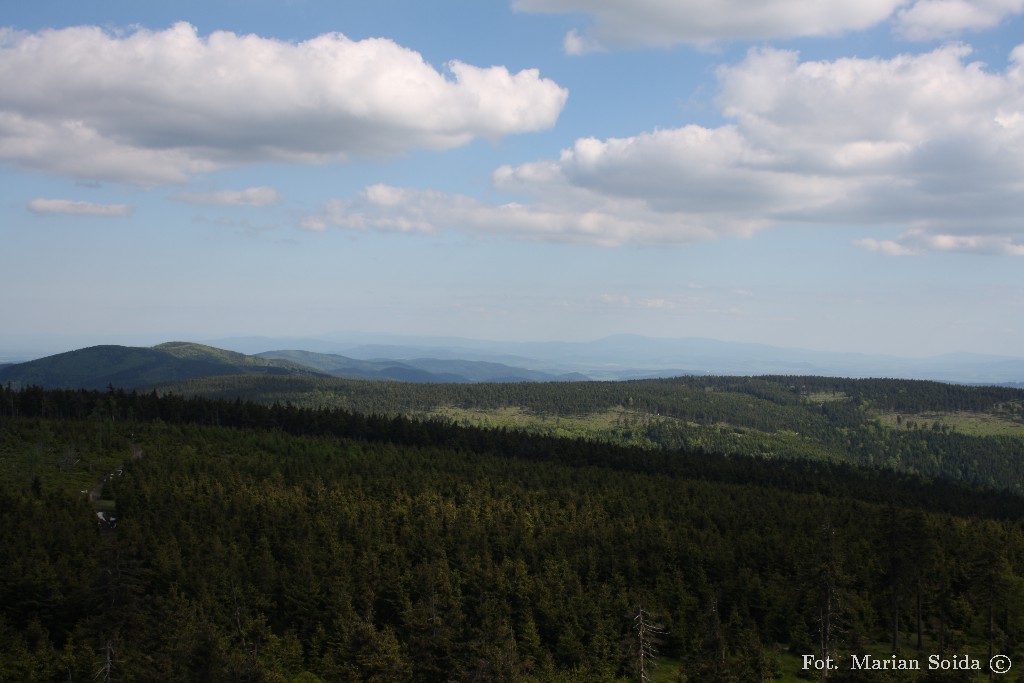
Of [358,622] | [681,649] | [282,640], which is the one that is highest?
[358,622]

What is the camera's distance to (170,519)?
84938mm

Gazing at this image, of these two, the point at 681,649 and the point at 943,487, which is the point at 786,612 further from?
the point at 943,487

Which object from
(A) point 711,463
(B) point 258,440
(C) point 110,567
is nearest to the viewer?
(C) point 110,567

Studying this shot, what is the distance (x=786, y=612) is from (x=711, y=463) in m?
85.8

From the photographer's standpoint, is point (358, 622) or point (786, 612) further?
point (786, 612)

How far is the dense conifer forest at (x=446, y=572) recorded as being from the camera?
177 ft

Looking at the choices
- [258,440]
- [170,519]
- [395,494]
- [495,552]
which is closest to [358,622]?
[495,552]

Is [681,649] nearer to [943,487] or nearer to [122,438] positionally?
[122,438]

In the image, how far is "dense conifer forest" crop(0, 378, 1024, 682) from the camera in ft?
177

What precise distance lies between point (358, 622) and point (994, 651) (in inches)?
2451

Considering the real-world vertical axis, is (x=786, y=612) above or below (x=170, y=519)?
below

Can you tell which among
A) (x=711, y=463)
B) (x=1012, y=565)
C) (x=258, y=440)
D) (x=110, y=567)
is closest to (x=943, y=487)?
(x=711, y=463)

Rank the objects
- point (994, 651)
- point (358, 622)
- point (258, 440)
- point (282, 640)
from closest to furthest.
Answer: point (358, 622) < point (282, 640) < point (994, 651) < point (258, 440)

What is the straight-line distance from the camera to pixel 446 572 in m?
70.8
